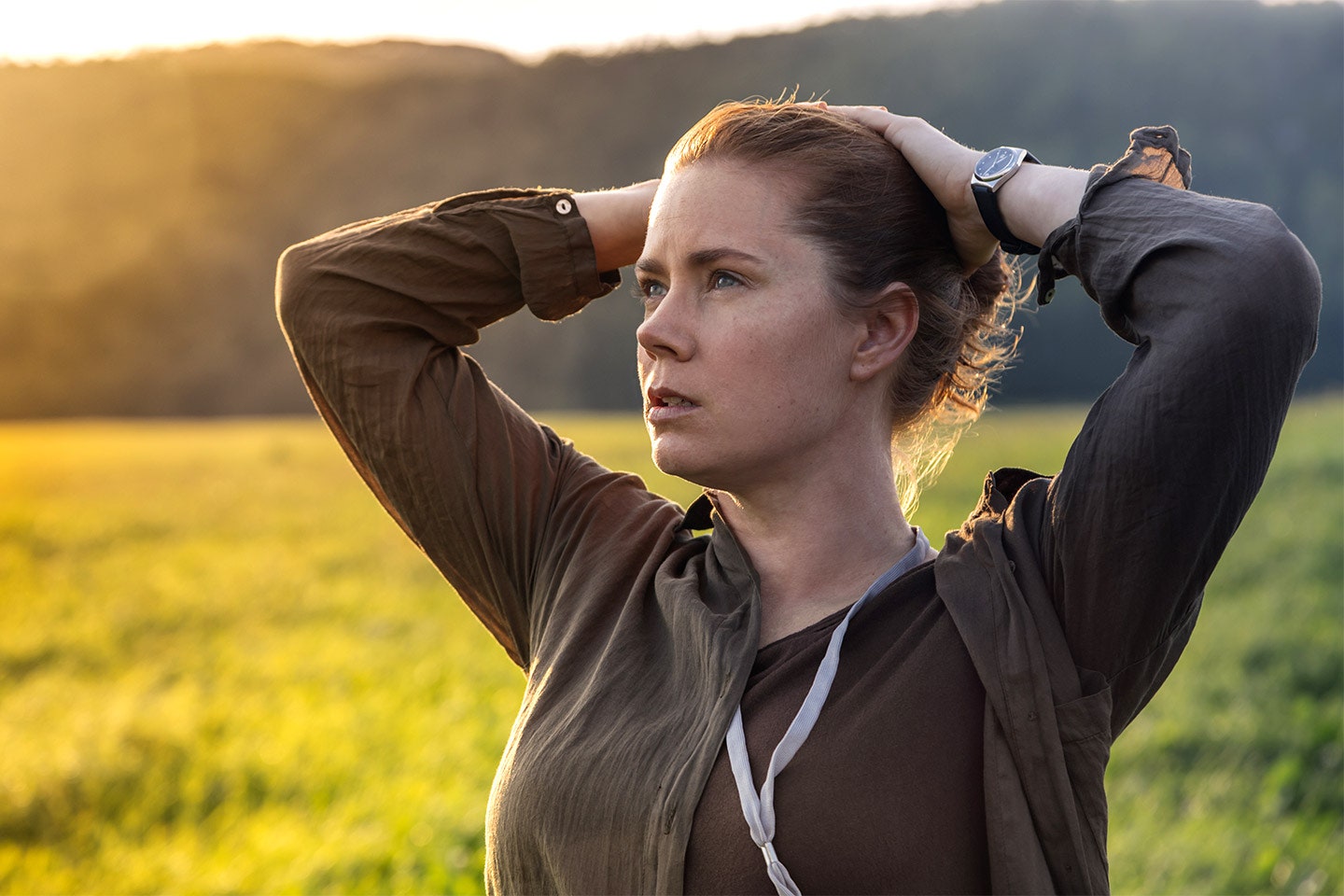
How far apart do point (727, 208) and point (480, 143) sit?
122 feet

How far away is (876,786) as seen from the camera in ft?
5.17

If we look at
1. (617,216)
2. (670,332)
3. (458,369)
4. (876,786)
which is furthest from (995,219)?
(458,369)

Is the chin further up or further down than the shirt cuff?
further down

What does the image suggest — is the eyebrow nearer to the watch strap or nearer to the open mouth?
the open mouth

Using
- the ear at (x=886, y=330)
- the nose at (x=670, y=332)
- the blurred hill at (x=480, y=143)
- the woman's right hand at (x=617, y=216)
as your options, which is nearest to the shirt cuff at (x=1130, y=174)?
the ear at (x=886, y=330)

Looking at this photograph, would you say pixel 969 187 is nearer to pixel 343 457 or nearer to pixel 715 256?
pixel 715 256

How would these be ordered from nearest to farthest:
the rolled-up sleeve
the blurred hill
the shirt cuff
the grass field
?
1. the rolled-up sleeve
2. the shirt cuff
3. the grass field
4. the blurred hill

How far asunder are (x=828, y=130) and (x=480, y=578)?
94 centimetres

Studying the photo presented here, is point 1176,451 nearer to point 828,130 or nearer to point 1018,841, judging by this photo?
point 1018,841

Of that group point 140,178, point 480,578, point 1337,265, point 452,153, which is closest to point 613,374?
point 452,153

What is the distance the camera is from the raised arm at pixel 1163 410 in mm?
1523

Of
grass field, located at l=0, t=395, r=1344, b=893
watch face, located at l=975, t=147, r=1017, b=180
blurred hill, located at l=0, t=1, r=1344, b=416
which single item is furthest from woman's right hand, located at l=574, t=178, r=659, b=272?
blurred hill, located at l=0, t=1, r=1344, b=416

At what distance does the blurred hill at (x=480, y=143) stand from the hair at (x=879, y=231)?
80.0 feet

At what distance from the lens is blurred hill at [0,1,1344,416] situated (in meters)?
26.0
